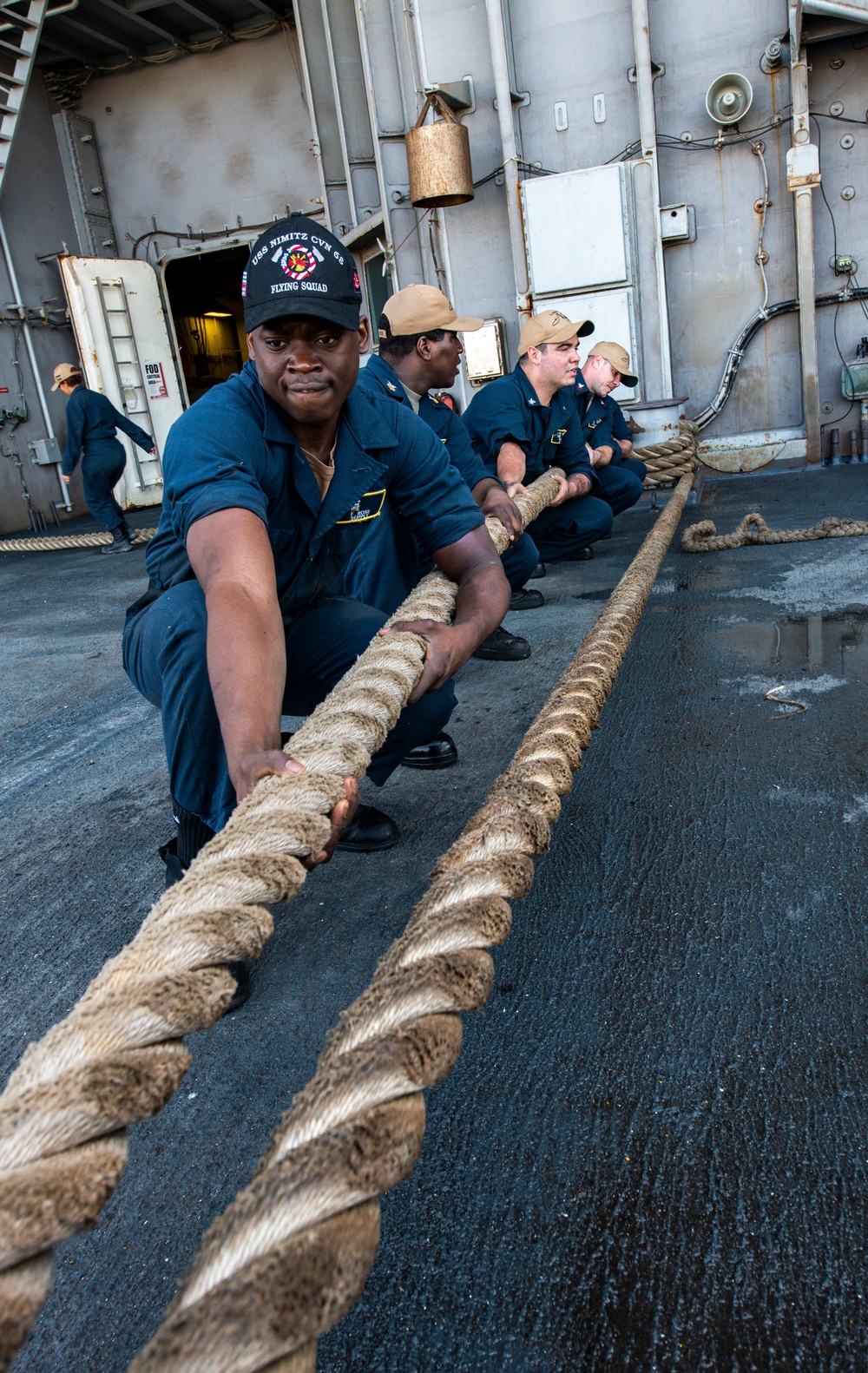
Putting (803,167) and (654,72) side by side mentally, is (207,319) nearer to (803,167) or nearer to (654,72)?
(654,72)

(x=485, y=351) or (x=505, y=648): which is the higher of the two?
(x=485, y=351)

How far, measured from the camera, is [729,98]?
21.2 ft

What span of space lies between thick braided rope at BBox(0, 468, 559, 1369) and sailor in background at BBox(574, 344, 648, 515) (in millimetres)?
4187

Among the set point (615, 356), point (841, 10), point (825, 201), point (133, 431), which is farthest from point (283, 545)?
point (133, 431)

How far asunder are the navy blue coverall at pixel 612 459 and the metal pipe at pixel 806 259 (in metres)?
2.16

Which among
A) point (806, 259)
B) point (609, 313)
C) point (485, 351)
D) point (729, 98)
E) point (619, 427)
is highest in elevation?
point (729, 98)

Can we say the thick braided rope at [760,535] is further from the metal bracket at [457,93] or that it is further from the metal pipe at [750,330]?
the metal bracket at [457,93]

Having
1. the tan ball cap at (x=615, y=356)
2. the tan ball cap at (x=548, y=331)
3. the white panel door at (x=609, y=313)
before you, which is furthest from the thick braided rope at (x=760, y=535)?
the white panel door at (x=609, y=313)

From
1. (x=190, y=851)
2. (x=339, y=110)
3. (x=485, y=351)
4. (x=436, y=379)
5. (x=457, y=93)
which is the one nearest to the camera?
(x=190, y=851)

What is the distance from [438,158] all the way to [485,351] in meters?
1.33

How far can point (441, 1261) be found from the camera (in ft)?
3.32

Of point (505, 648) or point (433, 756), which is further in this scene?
point (505, 648)

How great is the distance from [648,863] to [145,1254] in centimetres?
108

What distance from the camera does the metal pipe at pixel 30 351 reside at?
9.56 meters
